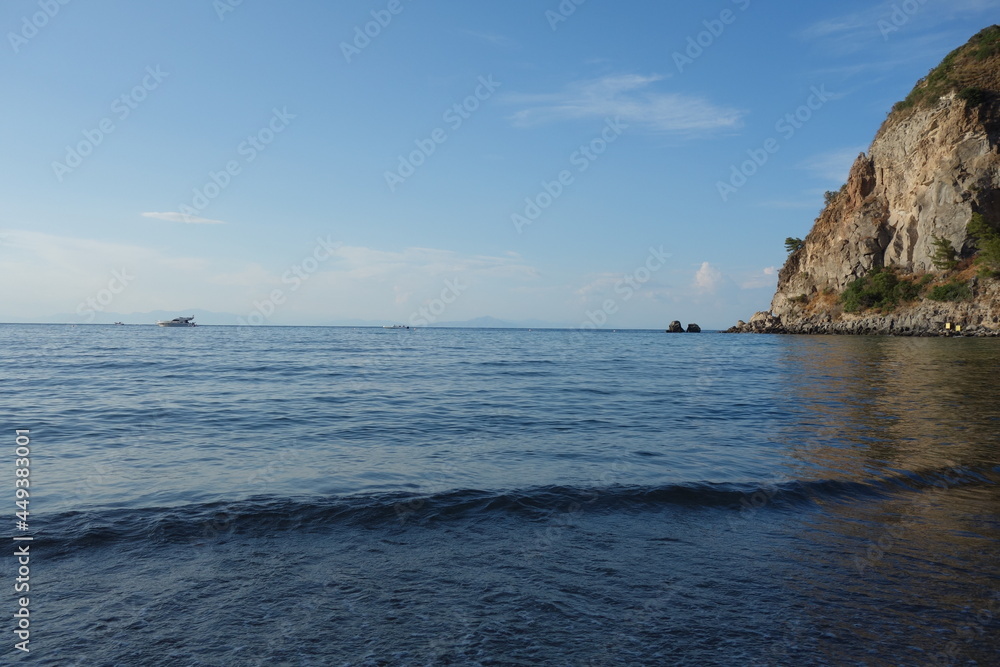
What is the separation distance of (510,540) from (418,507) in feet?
5.47

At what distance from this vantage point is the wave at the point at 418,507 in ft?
22.3

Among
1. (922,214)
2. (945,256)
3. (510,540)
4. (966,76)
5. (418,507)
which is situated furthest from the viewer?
(966,76)

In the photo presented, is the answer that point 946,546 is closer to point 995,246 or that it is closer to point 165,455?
point 165,455

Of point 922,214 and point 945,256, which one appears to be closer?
point 945,256

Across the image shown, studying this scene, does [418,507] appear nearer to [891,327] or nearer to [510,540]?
[510,540]

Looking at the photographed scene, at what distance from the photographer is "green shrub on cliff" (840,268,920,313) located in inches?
3346

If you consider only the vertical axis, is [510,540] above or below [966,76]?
below

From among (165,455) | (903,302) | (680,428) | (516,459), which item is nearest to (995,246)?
(903,302)

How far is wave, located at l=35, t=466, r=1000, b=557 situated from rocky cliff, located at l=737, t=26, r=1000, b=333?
253 ft

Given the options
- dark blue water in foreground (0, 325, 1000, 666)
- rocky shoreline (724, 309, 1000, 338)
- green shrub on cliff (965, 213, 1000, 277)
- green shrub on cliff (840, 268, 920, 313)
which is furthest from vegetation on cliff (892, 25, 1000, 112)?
dark blue water in foreground (0, 325, 1000, 666)

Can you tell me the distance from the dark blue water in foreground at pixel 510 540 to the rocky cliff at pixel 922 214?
75770 millimetres

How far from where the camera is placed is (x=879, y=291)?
88.2m

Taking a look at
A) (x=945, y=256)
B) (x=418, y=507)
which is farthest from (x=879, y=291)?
(x=418, y=507)

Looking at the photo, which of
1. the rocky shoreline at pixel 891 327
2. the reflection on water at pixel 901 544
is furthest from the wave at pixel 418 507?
the rocky shoreline at pixel 891 327
